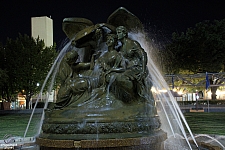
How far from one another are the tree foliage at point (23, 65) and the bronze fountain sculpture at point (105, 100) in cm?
3305

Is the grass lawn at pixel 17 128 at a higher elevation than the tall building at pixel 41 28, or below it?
below

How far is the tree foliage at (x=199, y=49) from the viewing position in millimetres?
42844

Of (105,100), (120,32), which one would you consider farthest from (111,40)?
(105,100)

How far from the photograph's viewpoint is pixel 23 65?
3953 cm

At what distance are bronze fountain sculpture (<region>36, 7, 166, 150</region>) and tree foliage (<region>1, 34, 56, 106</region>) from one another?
108 ft

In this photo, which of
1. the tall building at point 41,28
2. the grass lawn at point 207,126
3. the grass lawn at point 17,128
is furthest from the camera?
the tall building at point 41,28

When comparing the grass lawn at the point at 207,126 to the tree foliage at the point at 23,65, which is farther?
the tree foliage at the point at 23,65

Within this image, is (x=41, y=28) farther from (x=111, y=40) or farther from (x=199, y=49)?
(x=111, y=40)

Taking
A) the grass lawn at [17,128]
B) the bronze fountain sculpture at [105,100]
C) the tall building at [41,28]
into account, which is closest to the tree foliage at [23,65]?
the tall building at [41,28]

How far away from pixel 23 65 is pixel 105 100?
34.4m

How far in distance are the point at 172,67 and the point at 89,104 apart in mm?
40089

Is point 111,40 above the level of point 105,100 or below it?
above

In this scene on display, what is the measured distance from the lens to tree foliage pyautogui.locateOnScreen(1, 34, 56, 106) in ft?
130

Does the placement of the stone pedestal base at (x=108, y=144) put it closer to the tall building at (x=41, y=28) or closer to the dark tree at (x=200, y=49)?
the dark tree at (x=200, y=49)
